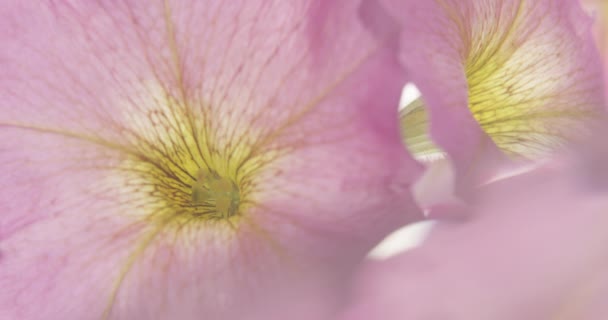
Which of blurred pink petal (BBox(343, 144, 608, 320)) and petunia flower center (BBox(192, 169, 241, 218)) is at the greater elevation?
petunia flower center (BBox(192, 169, 241, 218))

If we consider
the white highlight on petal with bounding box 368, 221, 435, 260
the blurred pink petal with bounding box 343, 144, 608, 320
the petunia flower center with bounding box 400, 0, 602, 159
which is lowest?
the blurred pink petal with bounding box 343, 144, 608, 320

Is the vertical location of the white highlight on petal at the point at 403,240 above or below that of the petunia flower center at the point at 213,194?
below

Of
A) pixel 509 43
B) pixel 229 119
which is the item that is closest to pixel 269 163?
pixel 229 119

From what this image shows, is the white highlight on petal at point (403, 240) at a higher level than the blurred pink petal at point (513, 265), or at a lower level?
higher

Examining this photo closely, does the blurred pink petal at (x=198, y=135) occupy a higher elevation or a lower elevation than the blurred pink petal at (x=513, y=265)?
higher

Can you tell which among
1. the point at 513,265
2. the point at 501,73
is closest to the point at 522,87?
the point at 501,73

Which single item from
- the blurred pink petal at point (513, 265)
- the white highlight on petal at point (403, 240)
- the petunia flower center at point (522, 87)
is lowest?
the blurred pink petal at point (513, 265)

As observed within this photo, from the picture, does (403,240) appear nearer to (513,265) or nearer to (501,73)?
(513,265)
